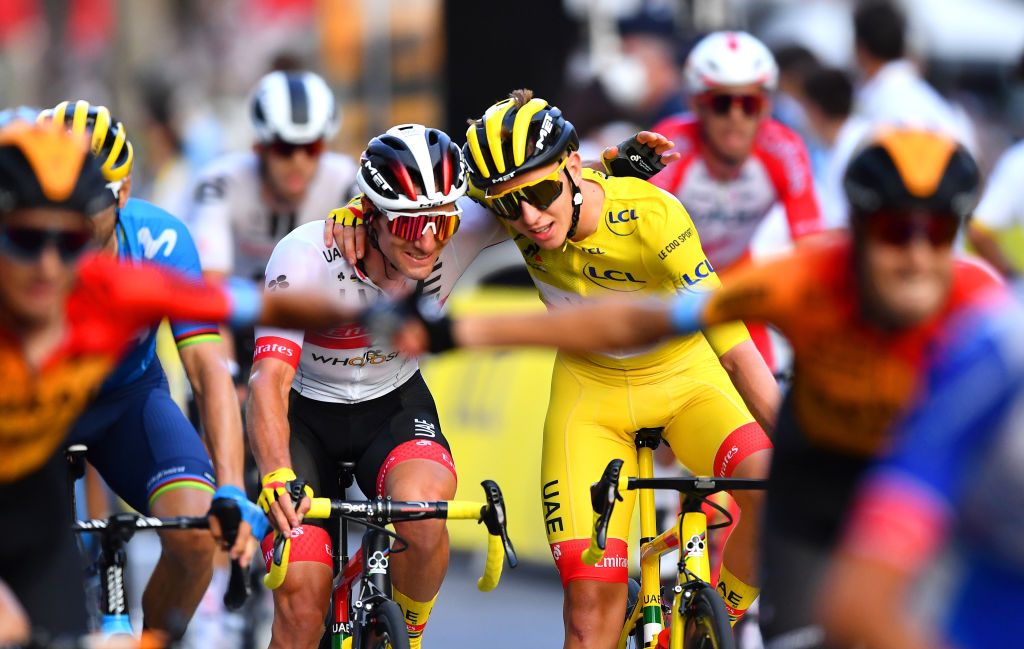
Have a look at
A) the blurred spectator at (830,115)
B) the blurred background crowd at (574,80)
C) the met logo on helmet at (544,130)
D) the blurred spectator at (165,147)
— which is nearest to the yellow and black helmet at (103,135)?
the met logo on helmet at (544,130)

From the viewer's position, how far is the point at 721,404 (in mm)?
6945

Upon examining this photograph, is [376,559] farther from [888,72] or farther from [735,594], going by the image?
[888,72]

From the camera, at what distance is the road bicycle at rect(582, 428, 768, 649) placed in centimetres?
620

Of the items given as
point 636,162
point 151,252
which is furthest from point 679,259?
point 151,252

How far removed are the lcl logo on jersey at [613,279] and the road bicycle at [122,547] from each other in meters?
1.90

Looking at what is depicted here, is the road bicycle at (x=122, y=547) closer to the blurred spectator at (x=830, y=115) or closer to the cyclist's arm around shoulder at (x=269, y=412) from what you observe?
the cyclist's arm around shoulder at (x=269, y=412)

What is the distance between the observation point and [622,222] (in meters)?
6.76

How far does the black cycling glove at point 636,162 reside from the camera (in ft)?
24.1

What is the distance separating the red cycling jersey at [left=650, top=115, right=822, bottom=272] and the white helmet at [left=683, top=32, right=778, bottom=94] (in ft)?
0.95

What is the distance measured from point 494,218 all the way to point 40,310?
259 cm

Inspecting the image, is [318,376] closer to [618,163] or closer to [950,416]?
[618,163]

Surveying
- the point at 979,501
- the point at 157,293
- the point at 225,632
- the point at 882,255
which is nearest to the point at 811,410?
the point at 882,255

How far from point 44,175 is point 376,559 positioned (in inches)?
83.4

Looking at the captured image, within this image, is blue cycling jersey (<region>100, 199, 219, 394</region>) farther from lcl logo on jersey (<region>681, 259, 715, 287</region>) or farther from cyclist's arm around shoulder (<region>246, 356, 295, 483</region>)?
lcl logo on jersey (<region>681, 259, 715, 287</region>)
